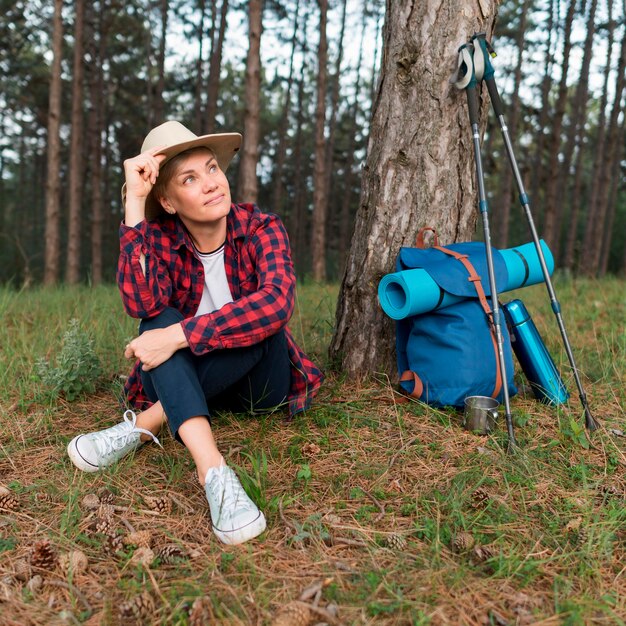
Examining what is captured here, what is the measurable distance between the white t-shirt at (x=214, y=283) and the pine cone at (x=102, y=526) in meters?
1.05

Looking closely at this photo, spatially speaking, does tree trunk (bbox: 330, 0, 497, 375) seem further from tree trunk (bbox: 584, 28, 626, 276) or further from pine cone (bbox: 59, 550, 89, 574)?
tree trunk (bbox: 584, 28, 626, 276)

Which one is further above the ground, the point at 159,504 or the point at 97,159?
the point at 97,159

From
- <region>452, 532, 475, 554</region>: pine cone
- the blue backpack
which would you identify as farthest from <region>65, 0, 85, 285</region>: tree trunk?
<region>452, 532, 475, 554</region>: pine cone

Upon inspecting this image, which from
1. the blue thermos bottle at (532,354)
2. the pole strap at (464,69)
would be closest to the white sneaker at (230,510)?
the blue thermos bottle at (532,354)

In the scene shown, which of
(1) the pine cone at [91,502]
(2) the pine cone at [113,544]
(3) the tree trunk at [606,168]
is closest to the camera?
(2) the pine cone at [113,544]

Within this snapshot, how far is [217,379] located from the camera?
2338mm

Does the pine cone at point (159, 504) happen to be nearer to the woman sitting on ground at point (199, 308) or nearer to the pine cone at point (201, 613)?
the woman sitting on ground at point (199, 308)

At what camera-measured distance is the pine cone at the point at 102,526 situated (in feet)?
6.05

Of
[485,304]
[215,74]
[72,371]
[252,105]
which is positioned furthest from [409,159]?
[215,74]

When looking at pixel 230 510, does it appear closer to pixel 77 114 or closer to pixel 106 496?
pixel 106 496

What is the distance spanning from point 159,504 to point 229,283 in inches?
40.8

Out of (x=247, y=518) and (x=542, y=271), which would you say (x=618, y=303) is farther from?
(x=247, y=518)

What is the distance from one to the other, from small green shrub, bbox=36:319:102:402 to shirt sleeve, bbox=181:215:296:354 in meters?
1.14

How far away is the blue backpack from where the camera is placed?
256 centimetres
